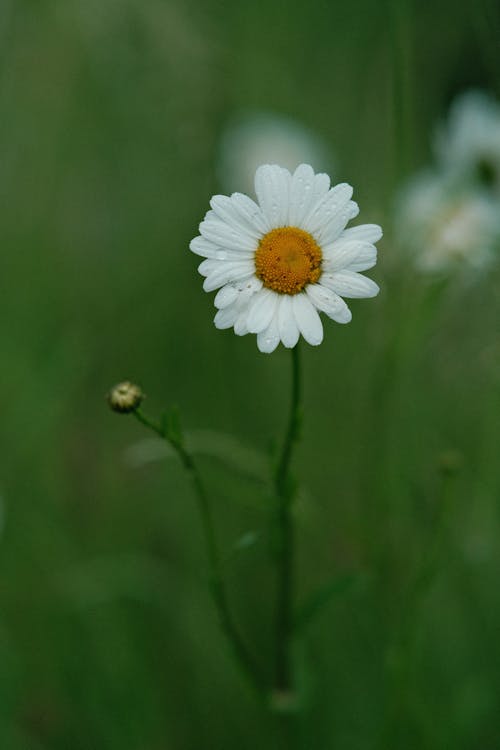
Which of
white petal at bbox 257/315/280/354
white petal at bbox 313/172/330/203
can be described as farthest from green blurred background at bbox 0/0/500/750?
white petal at bbox 313/172/330/203

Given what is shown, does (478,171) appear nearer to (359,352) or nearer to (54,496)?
(359,352)

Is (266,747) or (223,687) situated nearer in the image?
(266,747)

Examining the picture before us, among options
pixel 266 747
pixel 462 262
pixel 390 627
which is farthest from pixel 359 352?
pixel 266 747

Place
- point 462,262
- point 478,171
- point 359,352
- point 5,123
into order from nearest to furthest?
point 462,262 < point 478,171 < point 359,352 < point 5,123

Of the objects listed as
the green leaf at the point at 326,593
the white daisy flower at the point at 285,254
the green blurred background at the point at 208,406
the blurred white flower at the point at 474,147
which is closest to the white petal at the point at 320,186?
the white daisy flower at the point at 285,254

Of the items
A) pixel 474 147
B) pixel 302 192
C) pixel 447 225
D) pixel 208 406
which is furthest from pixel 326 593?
pixel 474 147

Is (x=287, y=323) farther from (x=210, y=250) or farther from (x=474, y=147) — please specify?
(x=474, y=147)
